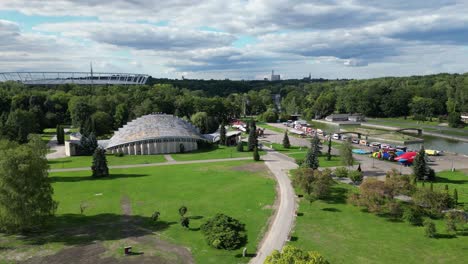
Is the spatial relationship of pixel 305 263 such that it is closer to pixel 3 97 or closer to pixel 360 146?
pixel 360 146

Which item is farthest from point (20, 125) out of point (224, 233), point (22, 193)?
point (224, 233)

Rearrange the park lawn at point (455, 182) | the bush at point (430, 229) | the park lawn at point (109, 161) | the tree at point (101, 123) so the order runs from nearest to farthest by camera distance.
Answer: the bush at point (430, 229), the park lawn at point (455, 182), the park lawn at point (109, 161), the tree at point (101, 123)

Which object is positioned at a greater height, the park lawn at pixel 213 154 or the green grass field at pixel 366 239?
the park lawn at pixel 213 154

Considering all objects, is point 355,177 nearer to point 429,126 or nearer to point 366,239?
point 366,239

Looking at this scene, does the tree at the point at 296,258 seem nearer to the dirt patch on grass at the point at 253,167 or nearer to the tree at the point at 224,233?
the tree at the point at 224,233

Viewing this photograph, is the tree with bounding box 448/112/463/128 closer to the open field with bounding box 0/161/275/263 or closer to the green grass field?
the open field with bounding box 0/161/275/263

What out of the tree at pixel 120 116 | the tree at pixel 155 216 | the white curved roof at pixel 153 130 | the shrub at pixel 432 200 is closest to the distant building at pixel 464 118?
the white curved roof at pixel 153 130
